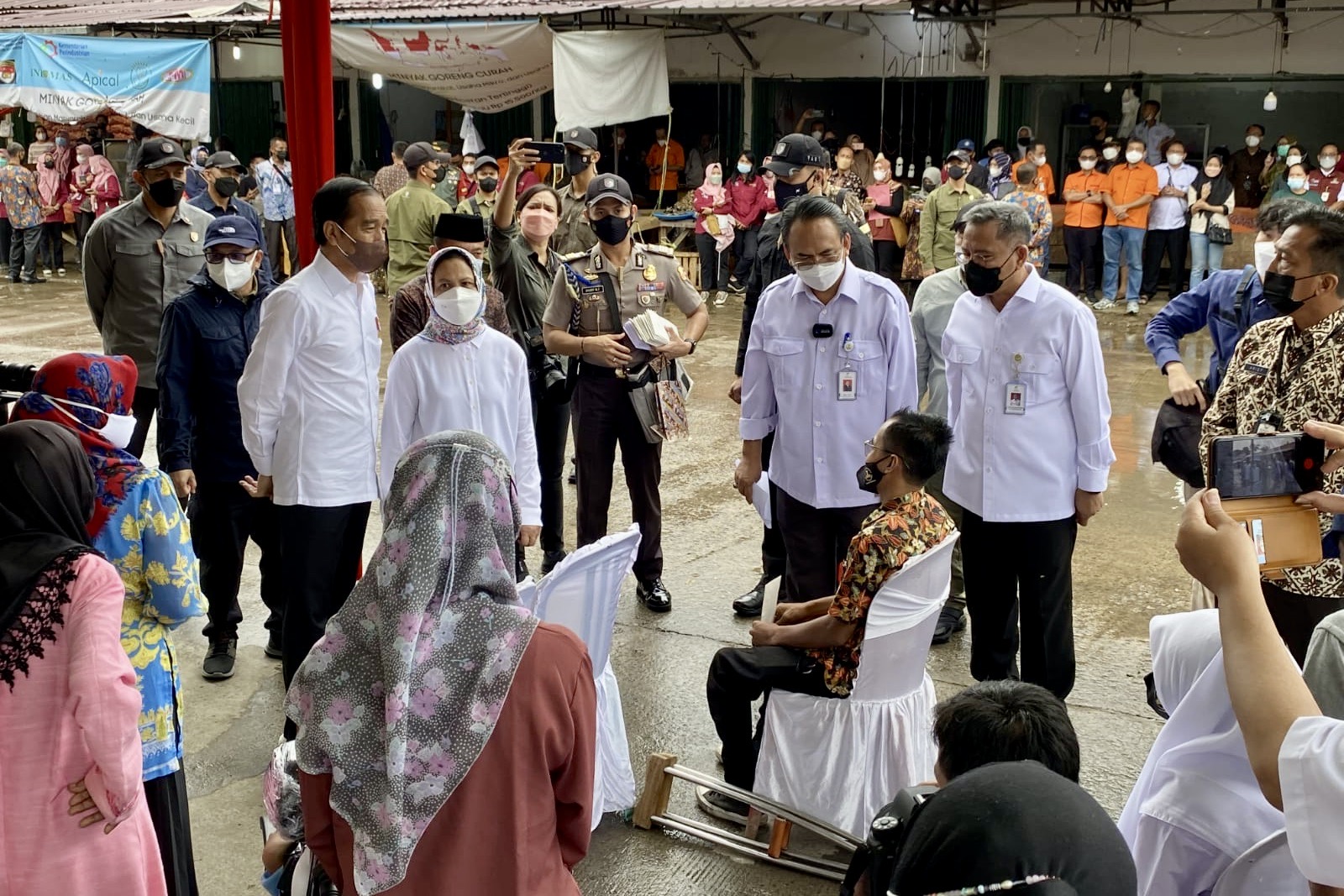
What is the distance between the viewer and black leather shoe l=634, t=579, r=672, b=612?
222 inches

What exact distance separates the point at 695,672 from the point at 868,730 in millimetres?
1447

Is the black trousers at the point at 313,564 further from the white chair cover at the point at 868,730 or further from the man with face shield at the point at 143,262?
the man with face shield at the point at 143,262

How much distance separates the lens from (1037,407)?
428cm

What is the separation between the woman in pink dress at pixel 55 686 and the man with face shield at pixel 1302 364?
2.96 meters

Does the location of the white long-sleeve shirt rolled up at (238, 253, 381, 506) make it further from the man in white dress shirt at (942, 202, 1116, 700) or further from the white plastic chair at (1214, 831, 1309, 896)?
the white plastic chair at (1214, 831, 1309, 896)

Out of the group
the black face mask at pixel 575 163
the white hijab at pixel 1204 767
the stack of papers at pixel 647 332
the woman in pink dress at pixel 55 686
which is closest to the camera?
the white hijab at pixel 1204 767

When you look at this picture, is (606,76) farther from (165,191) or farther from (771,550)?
(771,550)

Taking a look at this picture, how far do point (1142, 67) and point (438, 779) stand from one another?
16019 mm

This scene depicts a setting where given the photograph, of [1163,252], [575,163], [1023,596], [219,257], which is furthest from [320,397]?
[1163,252]

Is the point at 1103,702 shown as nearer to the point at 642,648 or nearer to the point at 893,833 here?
the point at 642,648

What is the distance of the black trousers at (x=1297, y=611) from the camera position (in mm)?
3631

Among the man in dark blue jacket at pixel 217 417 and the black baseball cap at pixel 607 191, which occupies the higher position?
the black baseball cap at pixel 607 191

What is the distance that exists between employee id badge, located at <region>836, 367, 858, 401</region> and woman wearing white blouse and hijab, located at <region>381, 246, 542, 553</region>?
3.70 ft

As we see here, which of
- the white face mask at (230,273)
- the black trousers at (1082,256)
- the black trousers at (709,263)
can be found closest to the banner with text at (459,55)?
the black trousers at (709,263)
